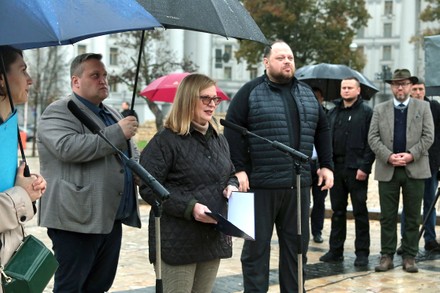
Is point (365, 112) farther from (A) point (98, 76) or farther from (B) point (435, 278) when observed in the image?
(A) point (98, 76)

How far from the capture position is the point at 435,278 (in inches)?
348

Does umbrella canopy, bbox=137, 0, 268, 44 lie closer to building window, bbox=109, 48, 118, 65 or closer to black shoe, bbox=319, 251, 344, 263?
black shoe, bbox=319, 251, 344, 263

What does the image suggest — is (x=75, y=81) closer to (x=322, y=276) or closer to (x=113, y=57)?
(x=322, y=276)

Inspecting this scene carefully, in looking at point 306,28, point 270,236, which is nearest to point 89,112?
point 270,236

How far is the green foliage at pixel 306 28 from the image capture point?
37156 millimetres

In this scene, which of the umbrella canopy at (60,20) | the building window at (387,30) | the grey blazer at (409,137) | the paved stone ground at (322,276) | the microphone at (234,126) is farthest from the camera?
the building window at (387,30)

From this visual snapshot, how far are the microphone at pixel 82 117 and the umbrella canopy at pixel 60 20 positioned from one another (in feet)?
3.22

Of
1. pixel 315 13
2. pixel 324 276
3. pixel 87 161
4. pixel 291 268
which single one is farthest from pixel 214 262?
pixel 315 13

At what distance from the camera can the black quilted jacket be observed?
5047 millimetres

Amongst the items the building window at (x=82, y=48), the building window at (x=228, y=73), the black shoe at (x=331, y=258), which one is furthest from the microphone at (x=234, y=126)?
the building window at (x=228, y=73)

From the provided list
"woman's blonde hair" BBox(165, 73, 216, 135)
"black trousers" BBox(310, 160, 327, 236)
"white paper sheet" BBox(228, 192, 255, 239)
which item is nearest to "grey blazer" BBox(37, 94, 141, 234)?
"woman's blonde hair" BBox(165, 73, 216, 135)

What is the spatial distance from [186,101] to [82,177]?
804 millimetres

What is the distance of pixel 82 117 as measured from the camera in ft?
16.3

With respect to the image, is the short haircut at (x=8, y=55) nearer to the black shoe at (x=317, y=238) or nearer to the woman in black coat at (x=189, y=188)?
the woman in black coat at (x=189, y=188)
